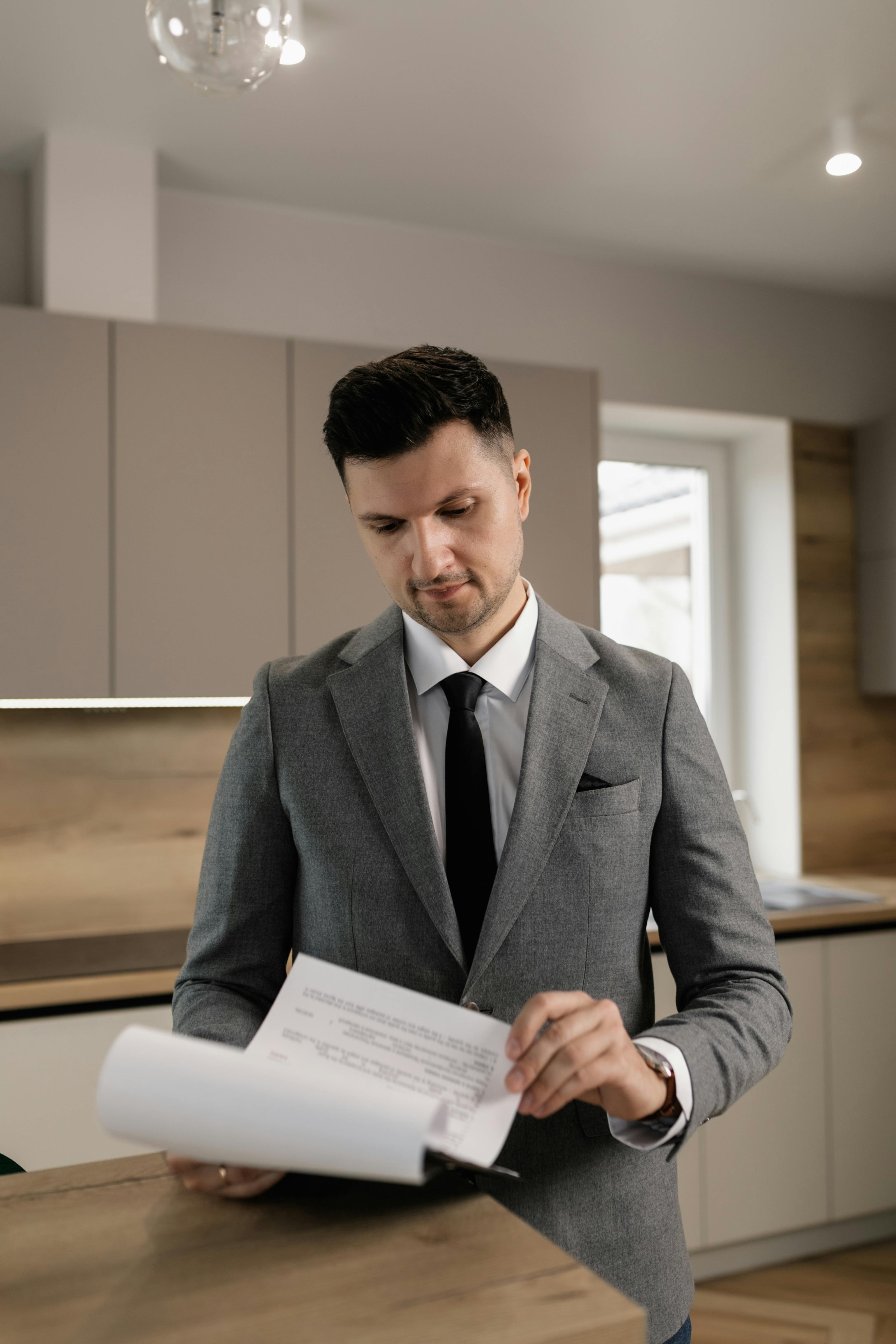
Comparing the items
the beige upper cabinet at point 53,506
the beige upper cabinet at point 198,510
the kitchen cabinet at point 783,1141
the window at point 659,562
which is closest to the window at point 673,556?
the window at point 659,562

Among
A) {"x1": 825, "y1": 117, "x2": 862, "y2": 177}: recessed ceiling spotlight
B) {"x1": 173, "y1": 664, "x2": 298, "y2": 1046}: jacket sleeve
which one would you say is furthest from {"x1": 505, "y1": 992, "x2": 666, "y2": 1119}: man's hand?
{"x1": 825, "y1": 117, "x2": 862, "y2": 177}: recessed ceiling spotlight

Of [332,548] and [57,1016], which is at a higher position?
[332,548]

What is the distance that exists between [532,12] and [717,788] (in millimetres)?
1622

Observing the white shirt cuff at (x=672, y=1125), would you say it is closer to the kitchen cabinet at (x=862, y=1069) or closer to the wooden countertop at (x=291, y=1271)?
the wooden countertop at (x=291, y=1271)

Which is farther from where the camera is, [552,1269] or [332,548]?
[332,548]

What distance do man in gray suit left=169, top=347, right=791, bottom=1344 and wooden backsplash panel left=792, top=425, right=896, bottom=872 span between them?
2.51 meters

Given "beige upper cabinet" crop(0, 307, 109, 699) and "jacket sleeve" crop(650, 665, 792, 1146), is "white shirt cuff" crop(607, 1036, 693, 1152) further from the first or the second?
"beige upper cabinet" crop(0, 307, 109, 699)

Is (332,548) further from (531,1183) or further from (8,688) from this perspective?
(531,1183)

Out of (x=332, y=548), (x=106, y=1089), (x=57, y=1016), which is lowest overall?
(x=57, y=1016)

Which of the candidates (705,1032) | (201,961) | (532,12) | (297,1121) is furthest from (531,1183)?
(532,12)

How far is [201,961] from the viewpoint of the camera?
1074mm

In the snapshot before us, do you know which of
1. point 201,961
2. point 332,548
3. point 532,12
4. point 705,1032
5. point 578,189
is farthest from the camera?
point 578,189

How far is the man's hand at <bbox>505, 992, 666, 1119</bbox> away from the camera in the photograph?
763 mm

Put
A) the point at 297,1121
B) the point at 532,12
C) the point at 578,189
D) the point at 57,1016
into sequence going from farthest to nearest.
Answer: the point at 578,189, the point at 57,1016, the point at 532,12, the point at 297,1121
